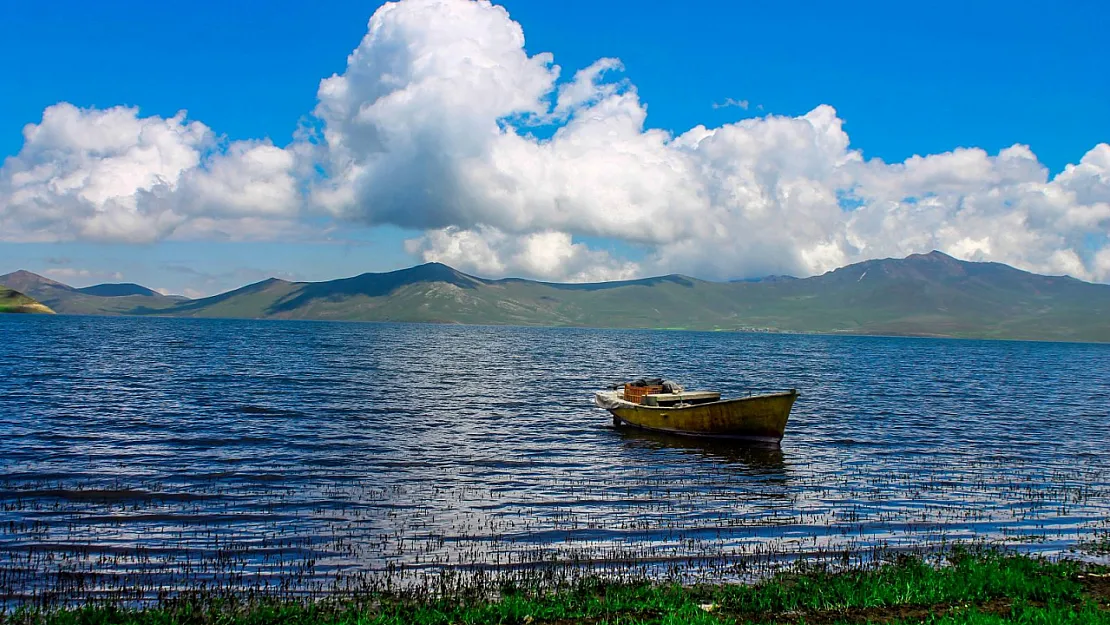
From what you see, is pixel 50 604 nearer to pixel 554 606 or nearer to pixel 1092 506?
pixel 554 606

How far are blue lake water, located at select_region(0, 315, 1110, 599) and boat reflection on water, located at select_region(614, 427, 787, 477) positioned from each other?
9.9 inches

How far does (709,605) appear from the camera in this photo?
14586 millimetres

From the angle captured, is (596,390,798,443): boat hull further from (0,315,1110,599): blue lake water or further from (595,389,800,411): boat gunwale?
(0,315,1110,599): blue lake water

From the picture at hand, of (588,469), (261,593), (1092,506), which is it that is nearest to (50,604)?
(261,593)

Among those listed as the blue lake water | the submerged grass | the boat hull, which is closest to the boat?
the boat hull

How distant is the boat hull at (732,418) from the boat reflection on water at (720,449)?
36cm

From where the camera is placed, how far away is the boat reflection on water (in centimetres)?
3378

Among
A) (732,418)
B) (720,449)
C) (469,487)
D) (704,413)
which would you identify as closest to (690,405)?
(704,413)

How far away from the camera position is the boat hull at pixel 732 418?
126ft

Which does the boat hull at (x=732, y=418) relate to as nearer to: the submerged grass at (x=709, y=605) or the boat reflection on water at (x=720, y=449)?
the boat reflection on water at (x=720, y=449)

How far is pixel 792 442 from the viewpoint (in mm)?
40750

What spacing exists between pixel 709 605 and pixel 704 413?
85.2 ft

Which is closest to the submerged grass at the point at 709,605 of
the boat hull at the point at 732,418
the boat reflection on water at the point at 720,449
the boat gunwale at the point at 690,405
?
the boat reflection on water at the point at 720,449

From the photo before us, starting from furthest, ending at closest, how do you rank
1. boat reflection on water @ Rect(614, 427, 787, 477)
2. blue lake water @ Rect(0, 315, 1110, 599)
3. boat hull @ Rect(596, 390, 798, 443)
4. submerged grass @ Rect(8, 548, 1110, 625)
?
boat hull @ Rect(596, 390, 798, 443) → boat reflection on water @ Rect(614, 427, 787, 477) → blue lake water @ Rect(0, 315, 1110, 599) → submerged grass @ Rect(8, 548, 1110, 625)
